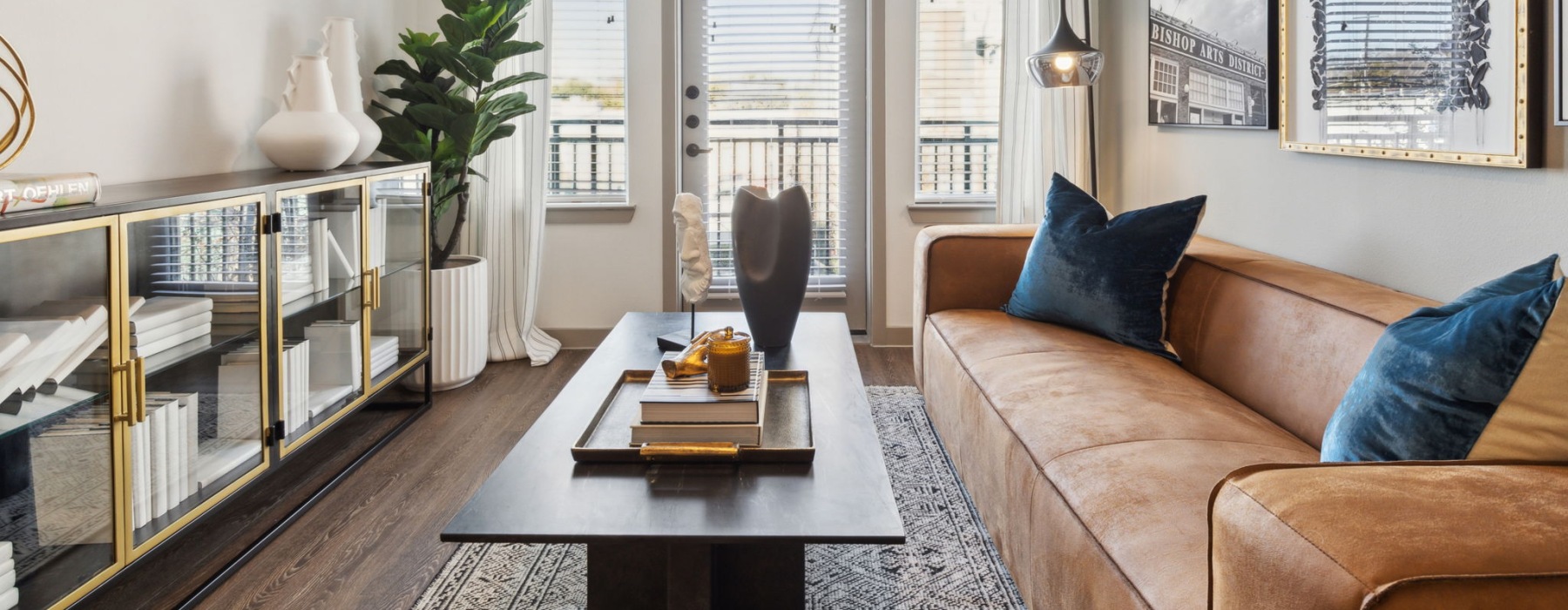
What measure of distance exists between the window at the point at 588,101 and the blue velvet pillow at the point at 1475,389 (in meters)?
3.68

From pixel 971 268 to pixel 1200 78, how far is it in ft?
3.29

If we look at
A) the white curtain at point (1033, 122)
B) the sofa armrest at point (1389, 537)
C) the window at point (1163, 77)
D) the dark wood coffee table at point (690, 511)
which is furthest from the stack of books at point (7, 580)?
the white curtain at point (1033, 122)

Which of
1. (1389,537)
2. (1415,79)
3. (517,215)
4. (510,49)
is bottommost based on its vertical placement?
(1389,537)

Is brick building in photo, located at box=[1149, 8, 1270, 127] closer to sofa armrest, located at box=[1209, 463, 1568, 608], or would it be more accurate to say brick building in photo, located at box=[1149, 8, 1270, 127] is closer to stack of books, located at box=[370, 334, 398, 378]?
sofa armrest, located at box=[1209, 463, 1568, 608]

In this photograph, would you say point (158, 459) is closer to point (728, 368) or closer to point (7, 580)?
point (7, 580)

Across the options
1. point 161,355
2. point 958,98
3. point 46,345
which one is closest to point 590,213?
point 958,98

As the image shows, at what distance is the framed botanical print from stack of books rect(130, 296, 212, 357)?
104 inches

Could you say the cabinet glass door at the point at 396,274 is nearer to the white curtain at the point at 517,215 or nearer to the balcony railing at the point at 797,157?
the white curtain at the point at 517,215

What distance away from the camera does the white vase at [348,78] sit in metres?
3.44

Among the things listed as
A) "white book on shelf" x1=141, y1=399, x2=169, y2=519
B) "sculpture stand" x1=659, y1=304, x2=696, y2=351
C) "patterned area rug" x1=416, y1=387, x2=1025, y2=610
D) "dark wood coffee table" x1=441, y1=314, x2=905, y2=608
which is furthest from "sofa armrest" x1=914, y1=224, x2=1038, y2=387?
"white book on shelf" x1=141, y1=399, x2=169, y2=519

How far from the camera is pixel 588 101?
4.71 metres

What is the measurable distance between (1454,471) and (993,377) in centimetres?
129

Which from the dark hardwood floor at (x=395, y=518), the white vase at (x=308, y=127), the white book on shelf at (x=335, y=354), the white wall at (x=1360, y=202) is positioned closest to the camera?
the white wall at (x=1360, y=202)

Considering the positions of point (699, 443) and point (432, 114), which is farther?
point (432, 114)
